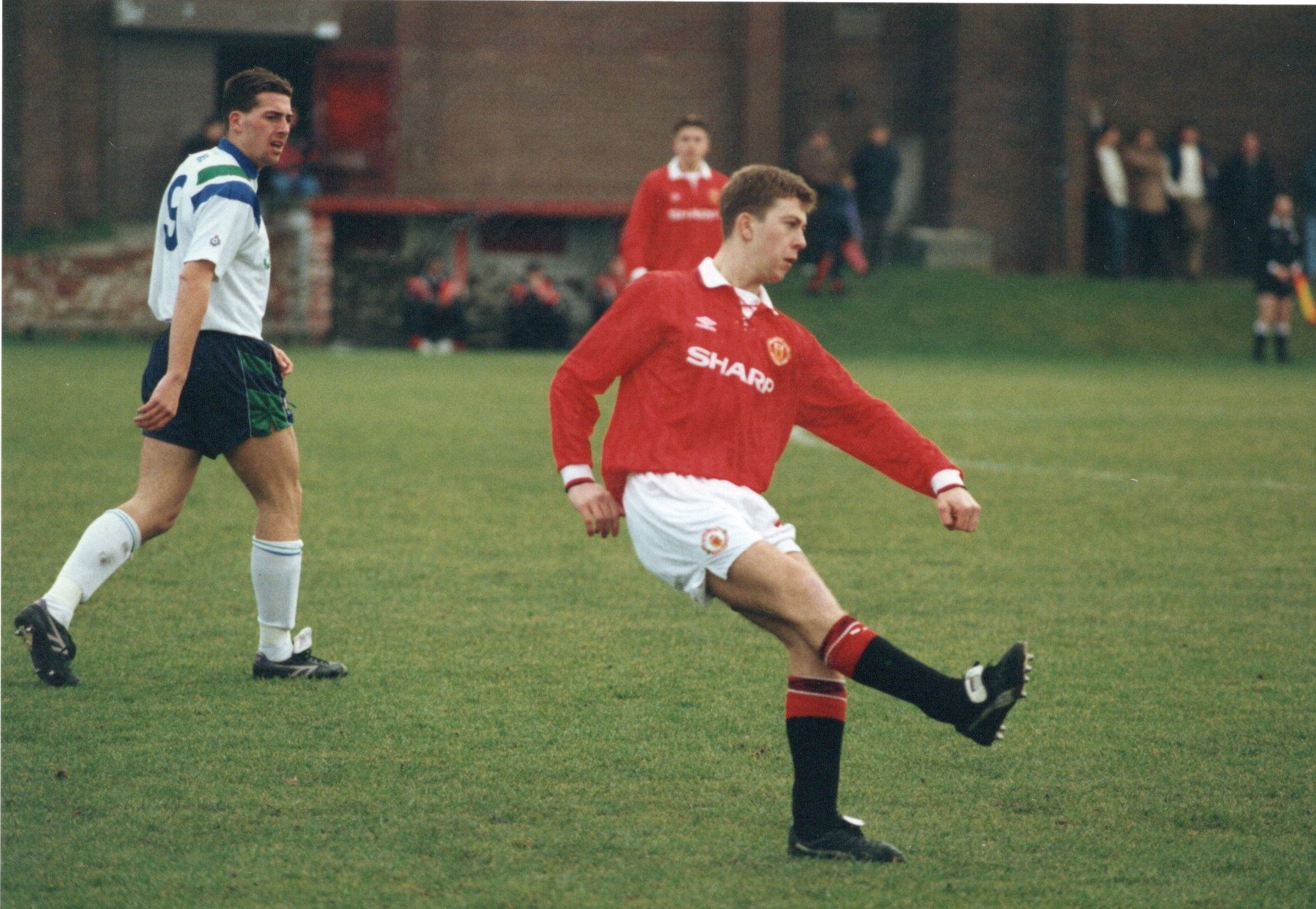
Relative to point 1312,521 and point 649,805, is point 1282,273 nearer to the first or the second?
point 1312,521

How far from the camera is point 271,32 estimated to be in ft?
90.7

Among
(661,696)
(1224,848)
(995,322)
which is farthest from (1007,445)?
(995,322)

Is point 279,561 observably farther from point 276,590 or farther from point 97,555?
point 97,555

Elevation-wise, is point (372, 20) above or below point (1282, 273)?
above

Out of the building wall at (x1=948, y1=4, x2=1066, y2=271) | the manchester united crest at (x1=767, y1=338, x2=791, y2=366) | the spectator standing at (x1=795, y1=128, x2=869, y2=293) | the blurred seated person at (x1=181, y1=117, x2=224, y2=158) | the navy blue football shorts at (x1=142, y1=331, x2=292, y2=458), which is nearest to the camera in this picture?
the manchester united crest at (x1=767, y1=338, x2=791, y2=366)

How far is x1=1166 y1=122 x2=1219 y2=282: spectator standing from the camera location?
28844 millimetres

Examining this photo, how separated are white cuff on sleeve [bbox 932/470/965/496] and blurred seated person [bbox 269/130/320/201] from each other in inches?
848

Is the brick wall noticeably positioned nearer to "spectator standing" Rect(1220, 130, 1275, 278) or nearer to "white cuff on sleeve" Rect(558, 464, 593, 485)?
"spectator standing" Rect(1220, 130, 1275, 278)

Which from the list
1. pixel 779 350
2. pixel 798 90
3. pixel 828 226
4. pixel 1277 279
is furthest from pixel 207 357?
pixel 798 90

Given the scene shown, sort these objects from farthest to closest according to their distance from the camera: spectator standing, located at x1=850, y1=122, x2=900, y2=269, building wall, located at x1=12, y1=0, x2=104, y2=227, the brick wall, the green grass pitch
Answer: spectator standing, located at x1=850, y1=122, x2=900, y2=269
building wall, located at x1=12, y1=0, x2=104, y2=227
the brick wall
the green grass pitch

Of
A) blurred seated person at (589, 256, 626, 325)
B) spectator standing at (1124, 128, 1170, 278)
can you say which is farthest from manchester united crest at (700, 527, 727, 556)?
spectator standing at (1124, 128, 1170, 278)

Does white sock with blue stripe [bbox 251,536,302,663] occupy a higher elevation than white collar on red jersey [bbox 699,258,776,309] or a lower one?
lower

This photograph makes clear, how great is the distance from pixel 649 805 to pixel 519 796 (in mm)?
350

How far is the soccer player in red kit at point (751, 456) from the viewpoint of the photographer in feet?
12.5
